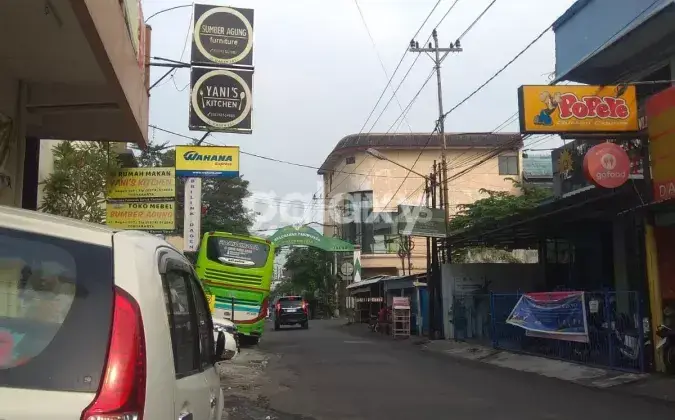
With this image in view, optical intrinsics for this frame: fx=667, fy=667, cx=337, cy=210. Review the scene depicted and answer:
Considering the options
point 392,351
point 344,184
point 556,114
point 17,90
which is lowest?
point 392,351

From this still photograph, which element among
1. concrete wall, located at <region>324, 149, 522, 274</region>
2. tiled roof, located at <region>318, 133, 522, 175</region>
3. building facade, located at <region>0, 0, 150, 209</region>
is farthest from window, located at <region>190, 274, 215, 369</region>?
concrete wall, located at <region>324, 149, 522, 274</region>

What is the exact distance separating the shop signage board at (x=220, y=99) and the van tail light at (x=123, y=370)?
12.7m

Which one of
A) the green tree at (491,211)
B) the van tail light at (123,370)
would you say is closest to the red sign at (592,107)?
the van tail light at (123,370)

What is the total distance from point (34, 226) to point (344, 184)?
52.6 meters

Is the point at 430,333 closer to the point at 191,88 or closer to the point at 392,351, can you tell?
the point at 392,351

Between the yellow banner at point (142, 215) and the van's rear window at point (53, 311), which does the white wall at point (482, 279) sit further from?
the van's rear window at point (53, 311)

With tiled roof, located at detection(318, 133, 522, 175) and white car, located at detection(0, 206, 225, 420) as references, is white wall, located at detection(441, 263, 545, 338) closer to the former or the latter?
white car, located at detection(0, 206, 225, 420)

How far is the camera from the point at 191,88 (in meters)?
14.5

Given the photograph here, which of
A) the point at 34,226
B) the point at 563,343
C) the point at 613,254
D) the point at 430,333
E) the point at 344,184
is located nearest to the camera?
the point at 34,226

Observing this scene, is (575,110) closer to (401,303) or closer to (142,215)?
(142,215)

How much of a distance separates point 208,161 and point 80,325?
49.2 feet

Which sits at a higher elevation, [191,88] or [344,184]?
[344,184]

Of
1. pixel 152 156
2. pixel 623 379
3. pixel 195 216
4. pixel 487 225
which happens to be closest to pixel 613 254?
pixel 487 225

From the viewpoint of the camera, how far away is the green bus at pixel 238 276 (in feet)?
68.3
